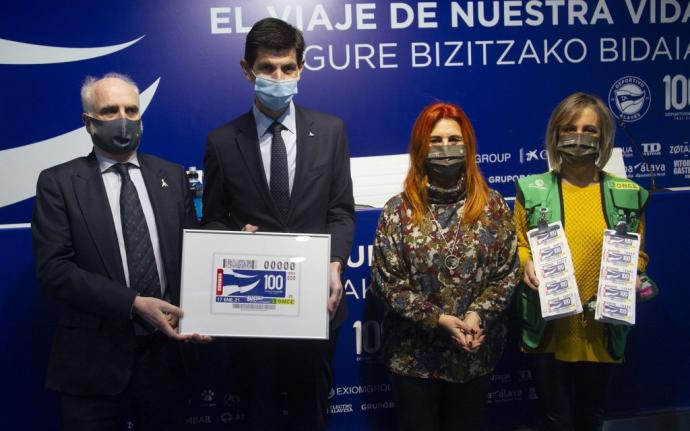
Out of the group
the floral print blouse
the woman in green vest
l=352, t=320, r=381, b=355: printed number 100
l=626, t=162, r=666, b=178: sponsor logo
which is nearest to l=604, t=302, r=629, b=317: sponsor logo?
the woman in green vest

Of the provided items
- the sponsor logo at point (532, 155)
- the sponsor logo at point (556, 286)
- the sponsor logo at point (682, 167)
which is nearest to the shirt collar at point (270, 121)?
the sponsor logo at point (556, 286)

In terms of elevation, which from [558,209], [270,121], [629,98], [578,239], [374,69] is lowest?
[578,239]

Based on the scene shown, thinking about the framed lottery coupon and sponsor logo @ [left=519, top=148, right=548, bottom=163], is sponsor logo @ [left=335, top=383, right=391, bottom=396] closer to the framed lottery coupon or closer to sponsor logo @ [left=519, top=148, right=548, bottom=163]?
the framed lottery coupon

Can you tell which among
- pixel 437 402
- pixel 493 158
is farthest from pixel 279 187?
pixel 493 158

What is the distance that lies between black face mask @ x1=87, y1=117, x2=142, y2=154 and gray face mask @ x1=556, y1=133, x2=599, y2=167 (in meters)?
1.52

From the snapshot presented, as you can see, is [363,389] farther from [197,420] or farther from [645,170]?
[645,170]

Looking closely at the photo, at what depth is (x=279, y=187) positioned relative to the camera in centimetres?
202

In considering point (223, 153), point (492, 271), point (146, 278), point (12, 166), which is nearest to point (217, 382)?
point (146, 278)

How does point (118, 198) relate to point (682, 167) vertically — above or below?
below

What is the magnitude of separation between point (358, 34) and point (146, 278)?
2.17 metres

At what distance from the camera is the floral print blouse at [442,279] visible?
78.1 inches

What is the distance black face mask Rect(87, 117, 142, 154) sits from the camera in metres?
1.93

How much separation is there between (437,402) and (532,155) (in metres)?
2.21

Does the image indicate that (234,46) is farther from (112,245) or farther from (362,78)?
(112,245)
